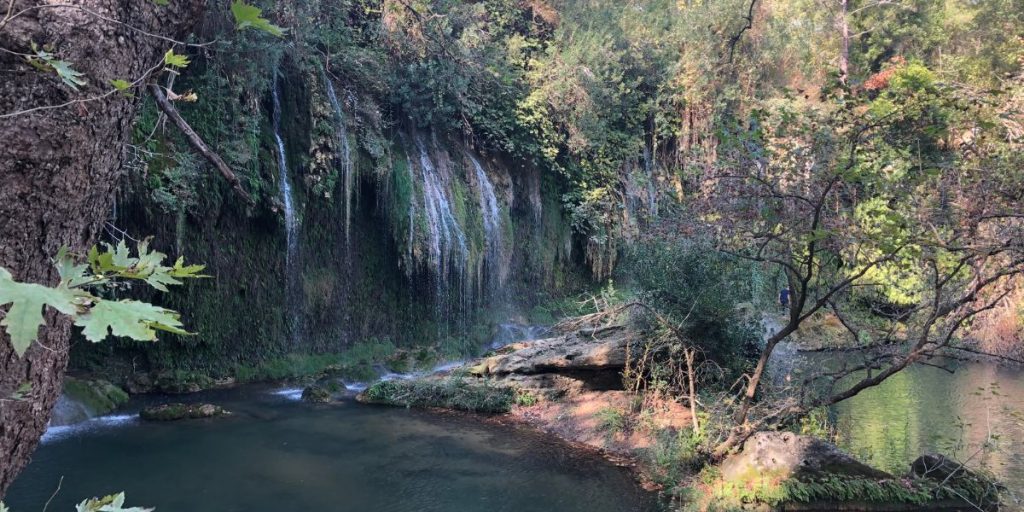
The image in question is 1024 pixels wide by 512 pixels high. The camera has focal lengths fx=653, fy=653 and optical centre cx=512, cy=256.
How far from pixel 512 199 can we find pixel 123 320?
1742 cm

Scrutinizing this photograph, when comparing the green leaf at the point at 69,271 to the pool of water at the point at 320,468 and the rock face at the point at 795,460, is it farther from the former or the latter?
the rock face at the point at 795,460

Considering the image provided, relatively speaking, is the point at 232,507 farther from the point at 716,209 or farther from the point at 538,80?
the point at 538,80

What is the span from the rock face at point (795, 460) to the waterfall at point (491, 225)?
10243 millimetres

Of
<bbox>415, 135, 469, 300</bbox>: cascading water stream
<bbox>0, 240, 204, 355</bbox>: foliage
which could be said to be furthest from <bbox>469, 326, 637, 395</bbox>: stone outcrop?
<bbox>0, 240, 204, 355</bbox>: foliage

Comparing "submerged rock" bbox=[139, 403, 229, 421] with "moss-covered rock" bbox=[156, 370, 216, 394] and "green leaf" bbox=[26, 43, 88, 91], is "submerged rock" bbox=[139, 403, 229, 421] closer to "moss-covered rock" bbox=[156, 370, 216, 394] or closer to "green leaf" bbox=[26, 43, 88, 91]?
"moss-covered rock" bbox=[156, 370, 216, 394]

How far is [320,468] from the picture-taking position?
8.16 m

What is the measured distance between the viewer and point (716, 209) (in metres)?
8.48

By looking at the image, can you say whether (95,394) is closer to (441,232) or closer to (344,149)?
(344,149)

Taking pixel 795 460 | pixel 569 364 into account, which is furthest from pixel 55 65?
pixel 569 364

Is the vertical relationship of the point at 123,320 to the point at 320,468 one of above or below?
above

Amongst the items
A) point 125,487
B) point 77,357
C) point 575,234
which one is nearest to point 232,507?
point 125,487

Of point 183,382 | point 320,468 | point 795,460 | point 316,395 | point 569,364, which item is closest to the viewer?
point 795,460

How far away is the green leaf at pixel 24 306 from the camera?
3.31 feet

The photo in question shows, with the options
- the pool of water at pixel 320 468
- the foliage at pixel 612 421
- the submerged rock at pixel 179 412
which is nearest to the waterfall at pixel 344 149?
the pool of water at pixel 320 468
